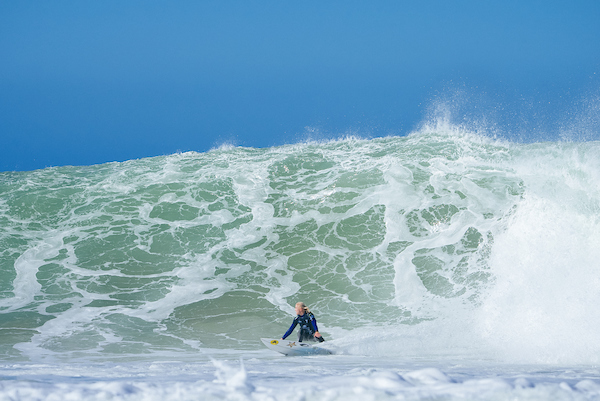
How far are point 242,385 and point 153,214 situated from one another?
1385cm

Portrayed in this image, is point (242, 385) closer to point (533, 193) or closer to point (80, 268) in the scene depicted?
point (80, 268)

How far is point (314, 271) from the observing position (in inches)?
530

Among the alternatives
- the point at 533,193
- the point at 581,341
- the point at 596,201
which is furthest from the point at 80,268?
the point at 596,201

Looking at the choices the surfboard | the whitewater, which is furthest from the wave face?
the surfboard

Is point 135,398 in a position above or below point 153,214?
below

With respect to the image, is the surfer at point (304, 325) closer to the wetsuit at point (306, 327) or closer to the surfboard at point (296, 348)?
the wetsuit at point (306, 327)

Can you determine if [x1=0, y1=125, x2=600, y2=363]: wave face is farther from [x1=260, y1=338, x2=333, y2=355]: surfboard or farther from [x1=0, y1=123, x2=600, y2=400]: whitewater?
[x1=260, y1=338, x2=333, y2=355]: surfboard

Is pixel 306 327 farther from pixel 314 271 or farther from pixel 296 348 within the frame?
pixel 314 271

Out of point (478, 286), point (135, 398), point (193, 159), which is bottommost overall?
point (135, 398)

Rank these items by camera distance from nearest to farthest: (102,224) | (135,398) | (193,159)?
(135,398) → (102,224) → (193,159)

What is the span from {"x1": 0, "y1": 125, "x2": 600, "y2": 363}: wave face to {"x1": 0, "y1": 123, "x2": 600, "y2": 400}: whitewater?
0.20 feet

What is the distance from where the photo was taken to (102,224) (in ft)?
52.3

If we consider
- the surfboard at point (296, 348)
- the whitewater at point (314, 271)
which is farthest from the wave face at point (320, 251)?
the surfboard at point (296, 348)

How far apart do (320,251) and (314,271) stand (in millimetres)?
990
